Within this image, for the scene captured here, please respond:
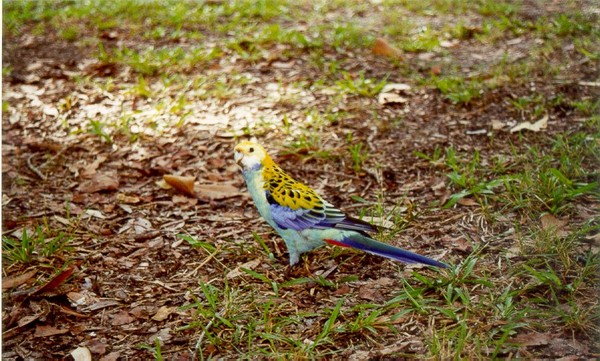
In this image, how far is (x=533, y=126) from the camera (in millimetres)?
4289

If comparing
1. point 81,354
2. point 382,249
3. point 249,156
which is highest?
point 249,156

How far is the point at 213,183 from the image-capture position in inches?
160

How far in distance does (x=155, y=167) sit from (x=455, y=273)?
2166mm

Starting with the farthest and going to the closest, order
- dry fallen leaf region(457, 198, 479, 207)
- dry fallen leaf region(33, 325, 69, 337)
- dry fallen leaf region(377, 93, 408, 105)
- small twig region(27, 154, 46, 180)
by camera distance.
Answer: dry fallen leaf region(377, 93, 408, 105)
small twig region(27, 154, 46, 180)
dry fallen leaf region(457, 198, 479, 207)
dry fallen leaf region(33, 325, 69, 337)

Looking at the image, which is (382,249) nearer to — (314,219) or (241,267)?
(314,219)

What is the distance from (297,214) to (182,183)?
1135 mm

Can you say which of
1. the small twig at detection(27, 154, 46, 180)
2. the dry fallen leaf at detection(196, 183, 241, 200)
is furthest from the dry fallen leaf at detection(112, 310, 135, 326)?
the small twig at detection(27, 154, 46, 180)

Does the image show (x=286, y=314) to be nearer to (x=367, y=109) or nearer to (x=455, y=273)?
(x=455, y=273)

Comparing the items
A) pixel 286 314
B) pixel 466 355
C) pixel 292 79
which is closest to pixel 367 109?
pixel 292 79

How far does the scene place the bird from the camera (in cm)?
287

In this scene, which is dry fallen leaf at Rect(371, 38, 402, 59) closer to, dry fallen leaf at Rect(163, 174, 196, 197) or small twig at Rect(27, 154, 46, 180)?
dry fallen leaf at Rect(163, 174, 196, 197)

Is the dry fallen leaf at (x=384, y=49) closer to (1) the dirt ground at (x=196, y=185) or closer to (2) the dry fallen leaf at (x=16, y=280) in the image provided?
(1) the dirt ground at (x=196, y=185)

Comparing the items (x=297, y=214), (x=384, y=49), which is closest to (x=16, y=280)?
(x=297, y=214)

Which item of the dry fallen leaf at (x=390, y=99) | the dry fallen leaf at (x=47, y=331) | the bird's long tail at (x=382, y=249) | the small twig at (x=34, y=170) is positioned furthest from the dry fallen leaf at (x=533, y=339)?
the small twig at (x=34, y=170)
